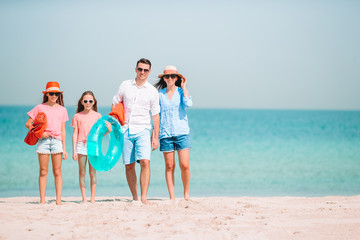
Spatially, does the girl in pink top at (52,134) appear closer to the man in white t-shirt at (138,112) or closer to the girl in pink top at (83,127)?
the girl in pink top at (83,127)

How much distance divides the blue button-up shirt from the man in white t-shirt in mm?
215

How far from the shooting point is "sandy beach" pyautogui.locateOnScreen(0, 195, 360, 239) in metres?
3.83

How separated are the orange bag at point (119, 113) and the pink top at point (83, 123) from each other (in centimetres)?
44

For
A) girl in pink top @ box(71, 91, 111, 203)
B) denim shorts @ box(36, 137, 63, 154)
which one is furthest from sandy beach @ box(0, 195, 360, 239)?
denim shorts @ box(36, 137, 63, 154)

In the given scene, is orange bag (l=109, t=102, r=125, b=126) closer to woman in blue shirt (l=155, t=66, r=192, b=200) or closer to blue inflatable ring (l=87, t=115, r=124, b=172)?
blue inflatable ring (l=87, t=115, r=124, b=172)

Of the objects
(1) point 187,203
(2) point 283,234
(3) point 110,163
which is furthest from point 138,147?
(2) point 283,234

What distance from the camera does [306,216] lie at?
14.9 ft

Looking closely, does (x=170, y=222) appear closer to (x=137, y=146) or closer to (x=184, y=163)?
(x=137, y=146)

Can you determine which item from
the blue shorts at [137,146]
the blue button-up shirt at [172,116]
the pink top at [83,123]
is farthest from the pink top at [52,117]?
the blue button-up shirt at [172,116]

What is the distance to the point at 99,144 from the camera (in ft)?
16.3

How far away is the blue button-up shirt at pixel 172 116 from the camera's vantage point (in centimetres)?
520

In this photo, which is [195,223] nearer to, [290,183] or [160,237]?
[160,237]

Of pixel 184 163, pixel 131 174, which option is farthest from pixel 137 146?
pixel 184 163

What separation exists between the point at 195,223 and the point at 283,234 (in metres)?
0.81
